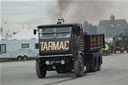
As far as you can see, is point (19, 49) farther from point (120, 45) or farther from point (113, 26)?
point (113, 26)

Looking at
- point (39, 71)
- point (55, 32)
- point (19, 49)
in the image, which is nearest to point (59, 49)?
point (55, 32)

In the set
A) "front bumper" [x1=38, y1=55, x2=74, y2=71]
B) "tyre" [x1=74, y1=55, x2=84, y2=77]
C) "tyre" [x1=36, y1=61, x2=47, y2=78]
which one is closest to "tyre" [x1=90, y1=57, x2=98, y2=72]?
"tyre" [x1=74, y1=55, x2=84, y2=77]

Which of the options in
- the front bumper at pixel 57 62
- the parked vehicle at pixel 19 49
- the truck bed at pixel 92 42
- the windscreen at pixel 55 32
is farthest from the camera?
the parked vehicle at pixel 19 49

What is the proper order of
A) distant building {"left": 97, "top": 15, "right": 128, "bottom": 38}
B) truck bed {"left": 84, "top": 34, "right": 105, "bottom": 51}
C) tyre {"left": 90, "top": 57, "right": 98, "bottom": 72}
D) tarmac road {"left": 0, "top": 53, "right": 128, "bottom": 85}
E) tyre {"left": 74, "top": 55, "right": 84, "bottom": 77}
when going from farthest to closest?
1. distant building {"left": 97, "top": 15, "right": 128, "bottom": 38}
2. tyre {"left": 90, "top": 57, "right": 98, "bottom": 72}
3. truck bed {"left": 84, "top": 34, "right": 105, "bottom": 51}
4. tyre {"left": 74, "top": 55, "right": 84, "bottom": 77}
5. tarmac road {"left": 0, "top": 53, "right": 128, "bottom": 85}

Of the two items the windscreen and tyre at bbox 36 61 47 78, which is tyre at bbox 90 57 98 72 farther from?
tyre at bbox 36 61 47 78

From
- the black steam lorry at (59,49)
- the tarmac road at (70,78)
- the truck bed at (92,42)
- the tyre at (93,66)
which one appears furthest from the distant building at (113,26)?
the black steam lorry at (59,49)

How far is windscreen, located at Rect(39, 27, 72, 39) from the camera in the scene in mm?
18047

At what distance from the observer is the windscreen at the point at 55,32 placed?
18.0 m

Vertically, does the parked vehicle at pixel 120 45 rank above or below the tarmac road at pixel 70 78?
above

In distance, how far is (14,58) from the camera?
44.9 meters

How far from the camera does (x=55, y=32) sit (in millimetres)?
18156

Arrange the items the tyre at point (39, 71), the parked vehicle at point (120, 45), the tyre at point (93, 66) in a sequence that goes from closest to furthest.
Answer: the tyre at point (39, 71) → the tyre at point (93, 66) → the parked vehicle at point (120, 45)

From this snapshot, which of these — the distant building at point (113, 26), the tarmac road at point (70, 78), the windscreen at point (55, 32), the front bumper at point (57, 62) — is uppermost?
the distant building at point (113, 26)

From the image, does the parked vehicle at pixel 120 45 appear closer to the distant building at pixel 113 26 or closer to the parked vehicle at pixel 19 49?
the parked vehicle at pixel 19 49
